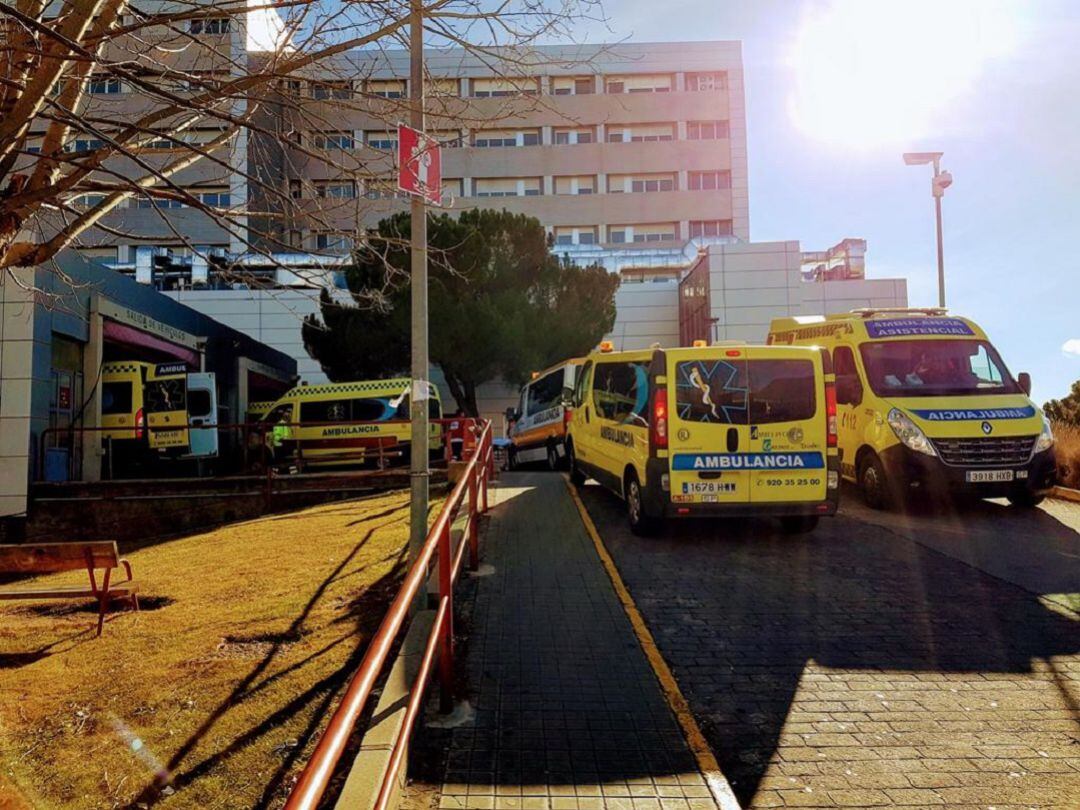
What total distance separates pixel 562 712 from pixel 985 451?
7.38 metres

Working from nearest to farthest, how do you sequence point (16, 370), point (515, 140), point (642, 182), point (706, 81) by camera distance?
1. point (16, 370)
2. point (642, 182)
3. point (515, 140)
4. point (706, 81)

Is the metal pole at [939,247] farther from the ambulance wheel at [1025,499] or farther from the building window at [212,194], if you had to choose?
the building window at [212,194]

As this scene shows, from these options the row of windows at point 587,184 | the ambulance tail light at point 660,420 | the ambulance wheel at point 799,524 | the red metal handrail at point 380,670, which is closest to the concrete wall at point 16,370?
the red metal handrail at point 380,670

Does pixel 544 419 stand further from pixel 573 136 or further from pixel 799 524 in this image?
pixel 573 136

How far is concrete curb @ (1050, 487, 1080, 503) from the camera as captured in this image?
10266 mm

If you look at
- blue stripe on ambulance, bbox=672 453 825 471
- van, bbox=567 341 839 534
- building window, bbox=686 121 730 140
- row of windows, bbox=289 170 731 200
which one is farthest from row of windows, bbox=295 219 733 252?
blue stripe on ambulance, bbox=672 453 825 471

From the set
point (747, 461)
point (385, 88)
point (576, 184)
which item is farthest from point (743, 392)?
point (576, 184)

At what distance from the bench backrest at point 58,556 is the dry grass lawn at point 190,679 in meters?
0.55

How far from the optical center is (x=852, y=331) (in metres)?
10.4

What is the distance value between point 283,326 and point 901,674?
33.4 meters

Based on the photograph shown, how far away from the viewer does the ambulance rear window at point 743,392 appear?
7707 mm

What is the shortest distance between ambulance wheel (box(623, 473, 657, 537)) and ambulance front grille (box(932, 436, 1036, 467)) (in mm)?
3816

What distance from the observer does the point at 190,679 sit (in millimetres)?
4707

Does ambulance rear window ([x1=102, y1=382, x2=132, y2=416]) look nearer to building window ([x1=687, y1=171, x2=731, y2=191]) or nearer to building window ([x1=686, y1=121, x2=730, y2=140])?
building window ([x1=687, y1=171, x2=731, y2=191])
